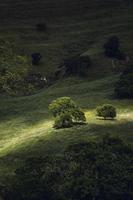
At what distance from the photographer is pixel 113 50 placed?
256ft

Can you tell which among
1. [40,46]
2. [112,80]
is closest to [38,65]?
[40,46]

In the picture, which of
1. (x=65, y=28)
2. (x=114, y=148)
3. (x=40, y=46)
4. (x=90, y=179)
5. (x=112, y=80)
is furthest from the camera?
(x=65, y=28)

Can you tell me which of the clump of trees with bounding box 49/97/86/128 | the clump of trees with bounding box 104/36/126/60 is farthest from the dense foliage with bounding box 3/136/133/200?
the clump of trees with bounding box 104/36/126/60

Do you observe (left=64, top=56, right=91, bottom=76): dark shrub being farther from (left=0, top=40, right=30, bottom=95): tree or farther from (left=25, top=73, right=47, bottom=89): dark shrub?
(left=0, top=40, right=30, bottom=95): tree

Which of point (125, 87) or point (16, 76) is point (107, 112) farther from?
point (16, 76)

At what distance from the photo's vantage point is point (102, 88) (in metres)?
66.2

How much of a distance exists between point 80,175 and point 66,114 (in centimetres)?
1254

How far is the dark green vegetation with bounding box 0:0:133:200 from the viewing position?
39.1m

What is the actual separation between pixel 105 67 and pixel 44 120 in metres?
23.4

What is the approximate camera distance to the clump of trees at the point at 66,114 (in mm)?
48044

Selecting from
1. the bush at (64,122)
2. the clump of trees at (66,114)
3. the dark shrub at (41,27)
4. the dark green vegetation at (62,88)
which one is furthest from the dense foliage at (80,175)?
the dark shrub at (41,27)

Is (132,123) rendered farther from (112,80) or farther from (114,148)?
(112,80)

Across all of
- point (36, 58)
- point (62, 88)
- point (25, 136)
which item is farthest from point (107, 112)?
point (36, 58)

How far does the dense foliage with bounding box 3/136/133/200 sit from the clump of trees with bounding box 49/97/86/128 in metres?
8.20
